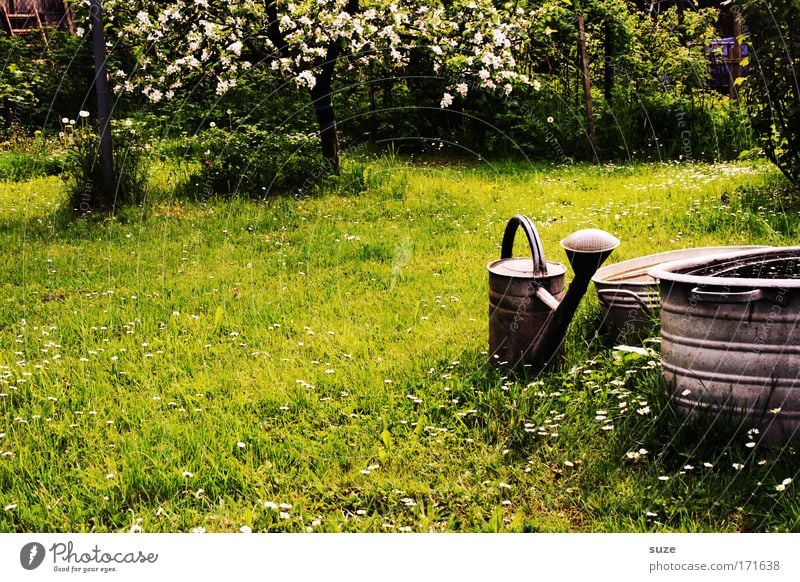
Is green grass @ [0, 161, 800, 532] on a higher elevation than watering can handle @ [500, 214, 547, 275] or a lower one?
lower

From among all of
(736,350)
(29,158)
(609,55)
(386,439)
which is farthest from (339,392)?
(609,55)

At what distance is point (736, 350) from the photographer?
7.54ft

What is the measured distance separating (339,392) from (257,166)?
11.9 ft

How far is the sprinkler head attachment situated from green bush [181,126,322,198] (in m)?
3.85

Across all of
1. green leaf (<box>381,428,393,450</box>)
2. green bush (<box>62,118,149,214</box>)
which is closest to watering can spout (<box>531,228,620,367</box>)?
green leaf (<box>381,428,393,450</box>)

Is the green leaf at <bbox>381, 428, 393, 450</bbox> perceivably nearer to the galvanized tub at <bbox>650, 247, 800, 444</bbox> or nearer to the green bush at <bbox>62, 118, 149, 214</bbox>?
the galvanized tub at <bbox>650, 247, 800, 444</bbox>

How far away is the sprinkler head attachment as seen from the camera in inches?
98.4

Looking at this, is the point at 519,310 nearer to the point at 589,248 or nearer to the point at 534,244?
the point at 534,244

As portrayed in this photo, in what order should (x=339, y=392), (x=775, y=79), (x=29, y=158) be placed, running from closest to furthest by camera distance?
(x=339, y=392)
(x=775, y=79)
(x=29, y=158)

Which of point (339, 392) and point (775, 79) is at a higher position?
point (775, 79)

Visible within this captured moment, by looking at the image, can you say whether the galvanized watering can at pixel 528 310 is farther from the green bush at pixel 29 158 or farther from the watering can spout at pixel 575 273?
the green bush at pixel 29 158

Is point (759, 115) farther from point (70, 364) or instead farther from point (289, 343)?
point (70, 364)

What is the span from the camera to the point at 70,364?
10.8ft
